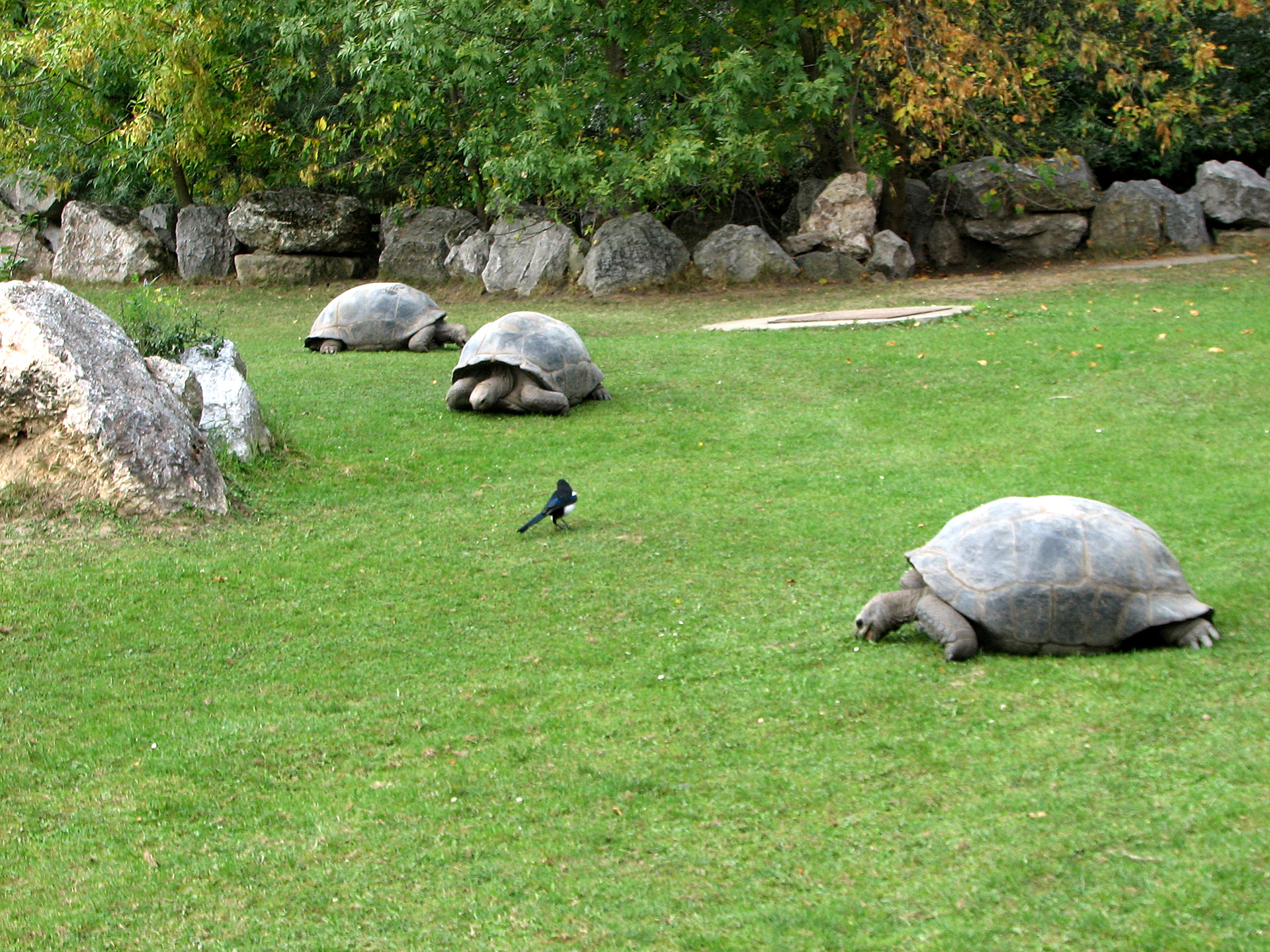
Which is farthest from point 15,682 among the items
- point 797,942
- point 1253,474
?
point 1253,474

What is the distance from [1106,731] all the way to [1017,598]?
0.92m

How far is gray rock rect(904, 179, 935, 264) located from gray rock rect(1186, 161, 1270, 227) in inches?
154

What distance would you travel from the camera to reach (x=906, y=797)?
13.8 ft

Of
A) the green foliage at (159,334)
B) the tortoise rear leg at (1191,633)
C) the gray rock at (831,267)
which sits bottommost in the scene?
the tortoise rear leg at (1191,633)

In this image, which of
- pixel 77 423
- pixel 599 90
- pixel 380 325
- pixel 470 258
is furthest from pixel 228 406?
pixel 470 258

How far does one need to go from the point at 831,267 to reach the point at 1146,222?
4706 millimetres

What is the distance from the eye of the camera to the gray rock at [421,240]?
20625mm

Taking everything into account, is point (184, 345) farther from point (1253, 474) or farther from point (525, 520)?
point (1253, 474)

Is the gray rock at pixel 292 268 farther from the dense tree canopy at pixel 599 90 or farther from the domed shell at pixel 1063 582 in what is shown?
the domed shell at pixel 1063 582

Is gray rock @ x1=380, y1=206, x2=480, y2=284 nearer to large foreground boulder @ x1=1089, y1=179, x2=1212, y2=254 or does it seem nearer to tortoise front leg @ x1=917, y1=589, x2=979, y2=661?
large foreground boulder @ x1=1089, y1=179, x2=1212, y2=254

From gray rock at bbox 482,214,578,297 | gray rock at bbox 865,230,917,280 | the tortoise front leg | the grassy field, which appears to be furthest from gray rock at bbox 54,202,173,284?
the tortoise front leg

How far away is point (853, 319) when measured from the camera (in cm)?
1504

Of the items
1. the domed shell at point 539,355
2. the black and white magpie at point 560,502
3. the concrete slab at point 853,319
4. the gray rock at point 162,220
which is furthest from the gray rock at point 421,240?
the black and white magpie at point 560,502

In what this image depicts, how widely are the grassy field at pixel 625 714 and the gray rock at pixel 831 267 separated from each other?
8.21 metres
